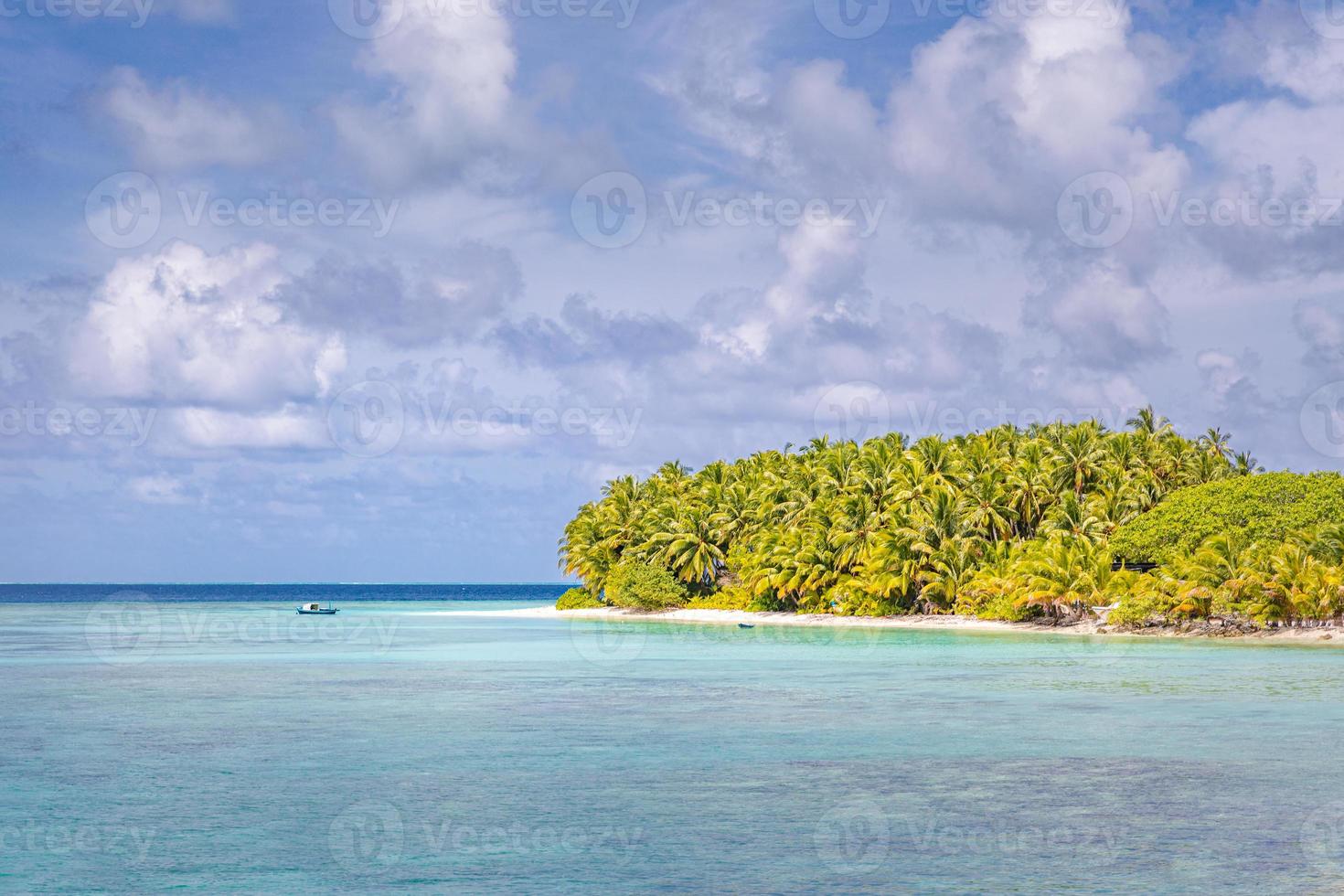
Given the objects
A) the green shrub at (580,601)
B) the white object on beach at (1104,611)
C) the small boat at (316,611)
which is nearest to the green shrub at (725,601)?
the green shrub at (580,601)

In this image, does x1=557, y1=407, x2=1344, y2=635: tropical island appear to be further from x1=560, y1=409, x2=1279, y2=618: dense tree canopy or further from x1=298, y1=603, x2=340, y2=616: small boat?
x1=298, y1=603, x2=340, y2=616: small boat

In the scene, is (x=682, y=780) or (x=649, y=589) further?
(x=649, y=589)

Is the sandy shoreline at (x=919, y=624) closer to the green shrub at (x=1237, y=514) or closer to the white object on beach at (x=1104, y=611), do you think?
the white object on beach at (x=1104, y=611)

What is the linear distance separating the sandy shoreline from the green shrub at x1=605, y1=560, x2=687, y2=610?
1009 millimetres

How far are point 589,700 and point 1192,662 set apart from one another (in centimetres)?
2406

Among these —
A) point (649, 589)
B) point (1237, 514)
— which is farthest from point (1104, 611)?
point (649, 589)

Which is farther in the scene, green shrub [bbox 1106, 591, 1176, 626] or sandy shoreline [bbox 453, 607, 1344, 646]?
green shrub [bbox 1106, 591, 1176, 626]

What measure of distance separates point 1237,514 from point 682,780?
172 feet

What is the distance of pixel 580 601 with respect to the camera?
11938 centimetres

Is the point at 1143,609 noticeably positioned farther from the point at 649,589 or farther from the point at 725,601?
the point at 649,589

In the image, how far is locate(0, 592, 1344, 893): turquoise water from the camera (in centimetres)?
1575

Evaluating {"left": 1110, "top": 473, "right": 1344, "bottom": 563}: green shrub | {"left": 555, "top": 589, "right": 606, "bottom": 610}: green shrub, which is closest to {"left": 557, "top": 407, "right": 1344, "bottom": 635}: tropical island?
{"left": 1110, "top": 473, "right": 1344, "bottom": 563}: green shrub

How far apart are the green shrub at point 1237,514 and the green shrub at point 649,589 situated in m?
37.8

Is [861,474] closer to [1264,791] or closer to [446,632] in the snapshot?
[446,632]
